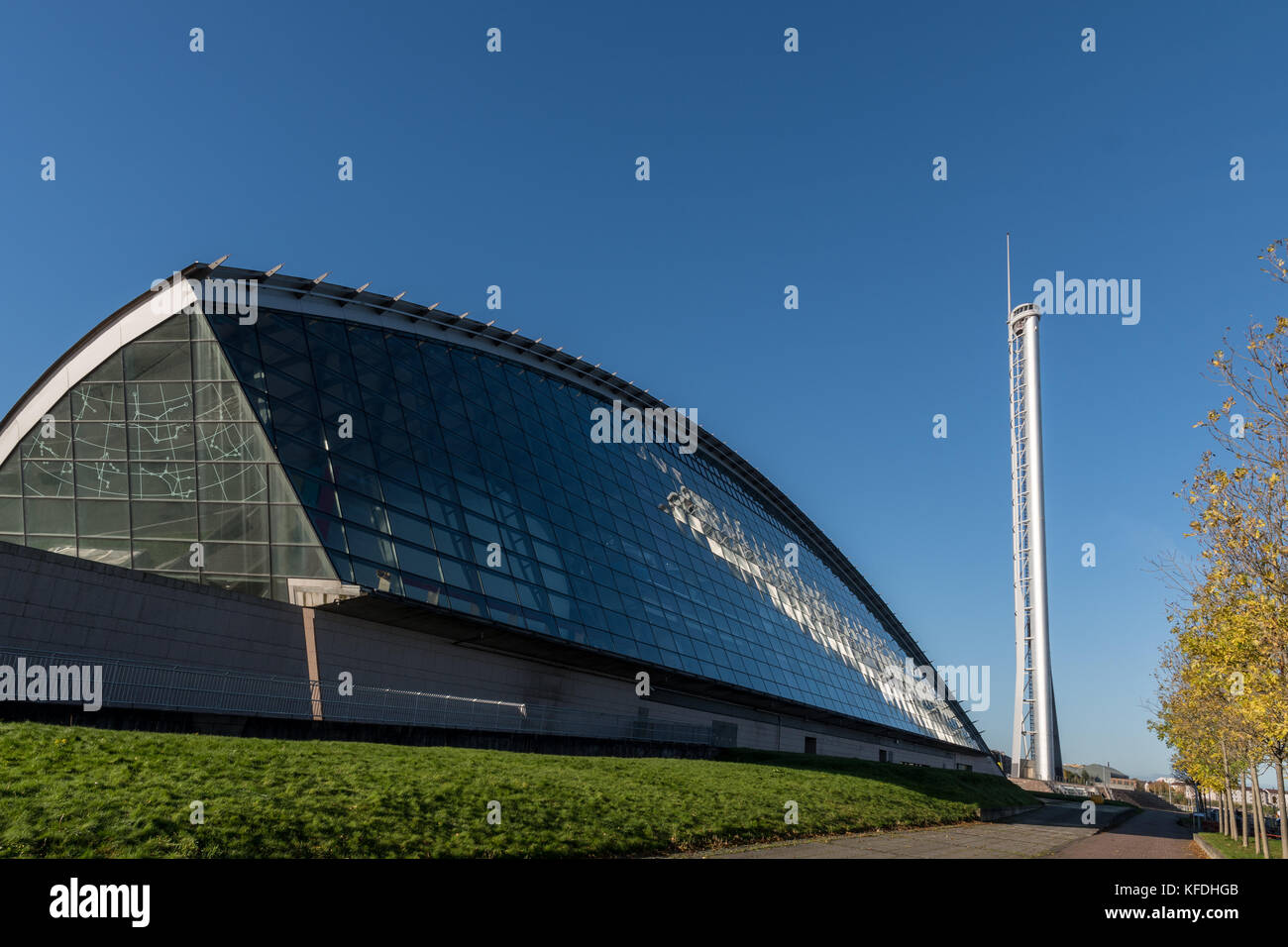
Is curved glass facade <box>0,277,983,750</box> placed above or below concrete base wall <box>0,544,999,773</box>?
above

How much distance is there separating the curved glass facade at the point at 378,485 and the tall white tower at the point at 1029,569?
5049cm

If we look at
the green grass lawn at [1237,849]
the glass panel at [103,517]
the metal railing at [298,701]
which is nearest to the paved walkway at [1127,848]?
the green grass lawn at [1237,849]

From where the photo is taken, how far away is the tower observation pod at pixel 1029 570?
81.9 meters

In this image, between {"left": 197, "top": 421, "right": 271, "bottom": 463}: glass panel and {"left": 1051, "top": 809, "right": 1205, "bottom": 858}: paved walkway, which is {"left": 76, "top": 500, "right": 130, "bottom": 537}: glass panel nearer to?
{"left": 197, "top": 421, "right": 271, "bottom": 463}: glass panel

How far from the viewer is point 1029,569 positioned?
8556 centimetres

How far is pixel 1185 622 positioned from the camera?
2012 cm

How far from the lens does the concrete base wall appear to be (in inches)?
679

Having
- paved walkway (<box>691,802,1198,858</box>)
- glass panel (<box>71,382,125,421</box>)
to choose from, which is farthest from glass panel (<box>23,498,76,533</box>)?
paved walkway (<box>691,802,1198,858</box>)

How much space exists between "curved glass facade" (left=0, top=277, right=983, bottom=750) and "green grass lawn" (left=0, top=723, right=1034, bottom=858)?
25.3 ft

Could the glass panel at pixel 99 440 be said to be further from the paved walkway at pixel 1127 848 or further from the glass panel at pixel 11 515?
the paved walkway at pixel 1127 848

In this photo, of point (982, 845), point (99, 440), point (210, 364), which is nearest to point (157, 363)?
point (210, 364)
